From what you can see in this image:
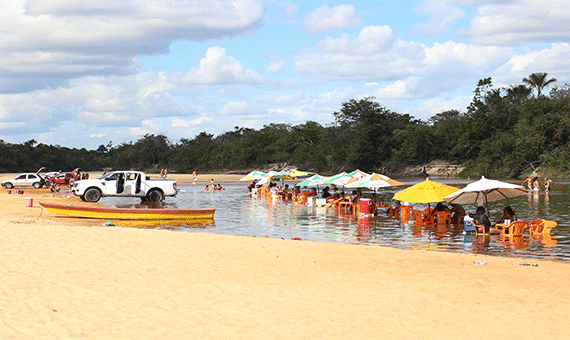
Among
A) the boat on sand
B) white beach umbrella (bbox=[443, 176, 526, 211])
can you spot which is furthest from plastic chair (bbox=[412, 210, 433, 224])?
the boat on sand

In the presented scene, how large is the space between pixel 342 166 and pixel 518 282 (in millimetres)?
73578

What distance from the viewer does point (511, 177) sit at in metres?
59.9

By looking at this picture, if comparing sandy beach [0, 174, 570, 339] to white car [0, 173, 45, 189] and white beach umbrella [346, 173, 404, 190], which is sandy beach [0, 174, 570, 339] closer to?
white beach umbrella [346, 173, 404, 190]

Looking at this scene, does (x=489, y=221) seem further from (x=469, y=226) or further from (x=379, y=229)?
(x=379, y=229)

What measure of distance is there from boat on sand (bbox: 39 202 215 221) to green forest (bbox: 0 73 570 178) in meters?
48.8

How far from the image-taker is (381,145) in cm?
7844

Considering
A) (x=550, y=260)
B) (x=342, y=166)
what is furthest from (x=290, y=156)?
(x=550, y=260)

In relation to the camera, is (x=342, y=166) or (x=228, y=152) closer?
(x=342, y=166)

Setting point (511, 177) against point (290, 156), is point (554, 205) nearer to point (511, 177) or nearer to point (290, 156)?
point (511, 177)

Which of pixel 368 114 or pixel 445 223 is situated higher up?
pixel 368 114

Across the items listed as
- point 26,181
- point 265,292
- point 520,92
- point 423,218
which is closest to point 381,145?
point 520,92

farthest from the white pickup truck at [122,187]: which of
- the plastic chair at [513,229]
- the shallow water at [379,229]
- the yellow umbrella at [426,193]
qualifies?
the plastic chair at [513,229]

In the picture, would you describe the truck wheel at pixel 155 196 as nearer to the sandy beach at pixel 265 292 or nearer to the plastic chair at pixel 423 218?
the plastic chair at pixel 423 218

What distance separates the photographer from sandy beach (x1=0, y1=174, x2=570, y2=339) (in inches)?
253
